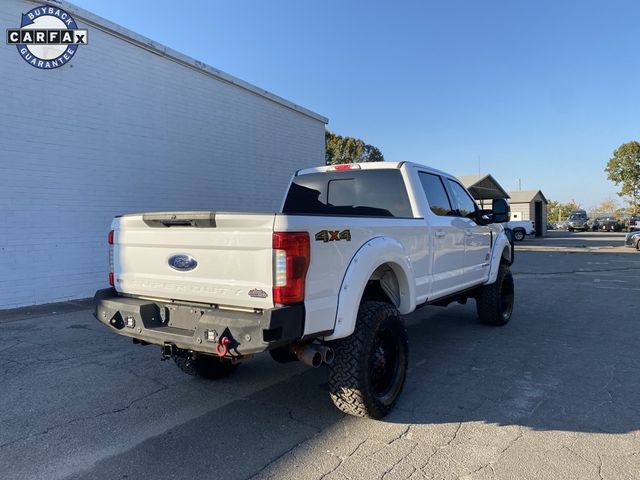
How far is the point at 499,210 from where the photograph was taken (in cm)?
679

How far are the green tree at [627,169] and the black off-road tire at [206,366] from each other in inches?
2715

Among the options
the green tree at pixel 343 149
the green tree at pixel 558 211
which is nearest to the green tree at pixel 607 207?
the green tree at pixel 558 211

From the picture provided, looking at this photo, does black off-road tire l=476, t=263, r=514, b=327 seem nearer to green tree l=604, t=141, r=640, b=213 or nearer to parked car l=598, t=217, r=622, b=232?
parked car l=598, t=217, r=622, b=232

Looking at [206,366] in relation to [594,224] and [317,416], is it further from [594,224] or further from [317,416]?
[594,224]

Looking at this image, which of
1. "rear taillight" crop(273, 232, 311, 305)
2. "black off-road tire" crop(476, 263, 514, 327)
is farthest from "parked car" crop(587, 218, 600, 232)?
"rear taillight" crop(273, 232, 311, 305)

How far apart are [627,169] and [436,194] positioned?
222 ft

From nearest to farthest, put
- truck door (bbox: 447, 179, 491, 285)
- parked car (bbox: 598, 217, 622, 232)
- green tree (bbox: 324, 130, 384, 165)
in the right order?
1. truck door (bbox: 447, 179, 491, 285)
2. green tree (bbox: 324, 130, 384, 165)
3. parked car (bbox: 598, 217, 622, 232)

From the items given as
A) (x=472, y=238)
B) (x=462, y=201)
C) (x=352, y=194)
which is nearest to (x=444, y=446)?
(x=352, y=194)

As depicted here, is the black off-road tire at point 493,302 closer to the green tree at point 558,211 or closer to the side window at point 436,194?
the side window at point 436,194

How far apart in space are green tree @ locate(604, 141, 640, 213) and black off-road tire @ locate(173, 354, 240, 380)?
6897cm

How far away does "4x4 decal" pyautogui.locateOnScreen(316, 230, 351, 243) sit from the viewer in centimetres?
318

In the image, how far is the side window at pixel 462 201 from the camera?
600 centimetres

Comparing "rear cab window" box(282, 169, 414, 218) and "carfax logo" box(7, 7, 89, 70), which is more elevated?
"carfax logo" box(7, 7, 89, 70)

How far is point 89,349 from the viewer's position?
5887 millimetres
